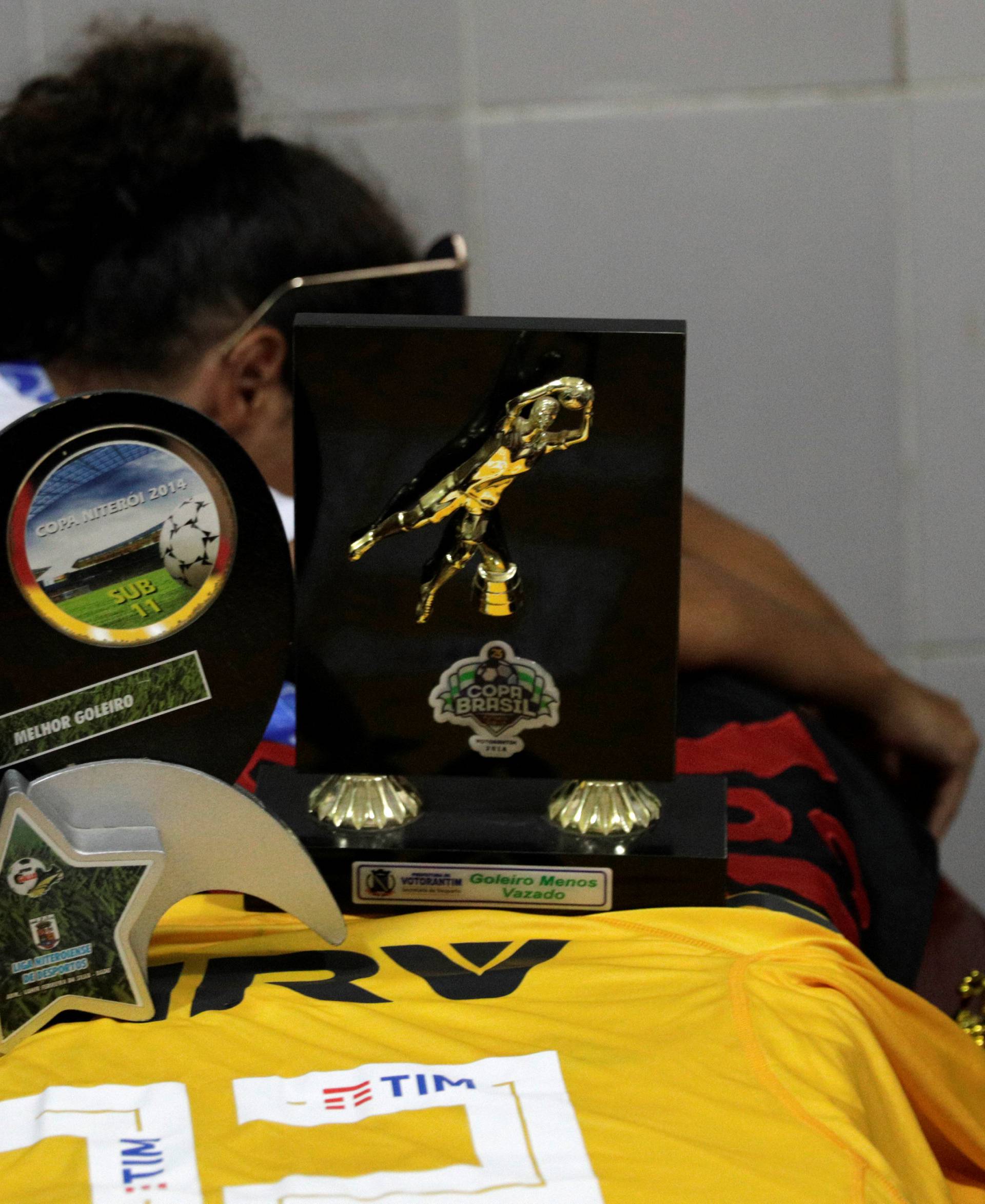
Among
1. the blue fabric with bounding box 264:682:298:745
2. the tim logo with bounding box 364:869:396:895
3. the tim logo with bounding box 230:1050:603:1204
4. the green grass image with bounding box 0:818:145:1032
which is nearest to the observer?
the tim logo with bounding box 230:1050:603:1204

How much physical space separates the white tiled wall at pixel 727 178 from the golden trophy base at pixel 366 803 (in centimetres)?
106

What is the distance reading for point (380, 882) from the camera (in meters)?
0.81

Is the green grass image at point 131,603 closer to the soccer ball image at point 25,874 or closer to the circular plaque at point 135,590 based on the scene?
the circular plaque at point 135,590

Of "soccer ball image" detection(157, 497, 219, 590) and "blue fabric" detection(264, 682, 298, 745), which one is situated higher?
"soccer ball image" detection(157, 497, 219, 590)

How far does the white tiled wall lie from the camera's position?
1696 mm

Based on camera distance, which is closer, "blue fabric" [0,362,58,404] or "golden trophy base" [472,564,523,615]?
"golden trophy base" [472,564,523,615]

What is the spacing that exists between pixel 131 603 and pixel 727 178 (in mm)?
1230

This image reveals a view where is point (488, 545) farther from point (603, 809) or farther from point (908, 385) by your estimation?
point (908, 385)

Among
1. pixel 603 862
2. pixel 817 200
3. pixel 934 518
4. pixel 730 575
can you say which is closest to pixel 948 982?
pixel 730 575

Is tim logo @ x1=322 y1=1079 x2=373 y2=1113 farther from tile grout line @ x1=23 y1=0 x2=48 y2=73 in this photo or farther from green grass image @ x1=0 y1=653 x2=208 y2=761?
tile grout line @ x1=23 y1=0 x2=48 y2=73

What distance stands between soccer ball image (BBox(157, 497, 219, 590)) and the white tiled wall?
3.57 ft

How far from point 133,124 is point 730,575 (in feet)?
2.32

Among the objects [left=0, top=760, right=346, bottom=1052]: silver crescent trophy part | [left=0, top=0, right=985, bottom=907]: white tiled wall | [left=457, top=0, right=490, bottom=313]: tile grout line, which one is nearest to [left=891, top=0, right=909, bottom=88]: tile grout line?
[left=0, top=0, right=985, bottom=907]: white tiled wall

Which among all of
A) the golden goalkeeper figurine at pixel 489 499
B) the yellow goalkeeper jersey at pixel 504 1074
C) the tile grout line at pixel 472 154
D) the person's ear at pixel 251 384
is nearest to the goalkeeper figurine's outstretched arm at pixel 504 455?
the golden goalkeeper figurine at pixel 489 499
